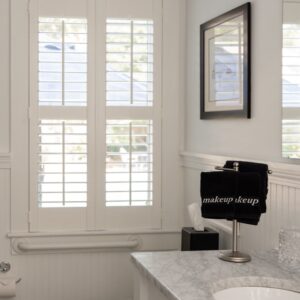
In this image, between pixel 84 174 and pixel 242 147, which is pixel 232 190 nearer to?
pixel 242 147

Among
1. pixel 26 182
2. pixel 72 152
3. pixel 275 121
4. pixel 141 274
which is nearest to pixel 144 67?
pixel 72 152

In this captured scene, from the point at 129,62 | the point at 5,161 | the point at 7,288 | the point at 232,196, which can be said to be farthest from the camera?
the point at 129,62

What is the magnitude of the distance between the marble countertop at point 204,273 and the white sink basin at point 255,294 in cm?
2

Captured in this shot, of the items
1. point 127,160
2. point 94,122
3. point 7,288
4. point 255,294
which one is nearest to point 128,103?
point 94,122

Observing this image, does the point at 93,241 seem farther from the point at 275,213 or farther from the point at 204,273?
the point at 204,273

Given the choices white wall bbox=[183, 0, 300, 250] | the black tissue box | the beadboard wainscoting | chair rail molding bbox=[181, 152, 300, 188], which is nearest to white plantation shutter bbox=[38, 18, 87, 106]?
white wall bbox=[183, 0, 300, 250]

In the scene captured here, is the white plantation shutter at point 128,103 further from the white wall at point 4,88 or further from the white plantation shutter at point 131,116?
the white wall at point 4,88

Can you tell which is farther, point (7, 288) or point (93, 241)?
point (93, 241)

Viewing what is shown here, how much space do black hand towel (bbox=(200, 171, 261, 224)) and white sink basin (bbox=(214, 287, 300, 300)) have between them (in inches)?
13.1

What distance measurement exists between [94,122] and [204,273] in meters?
1.59

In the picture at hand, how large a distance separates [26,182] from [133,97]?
0.79 metres

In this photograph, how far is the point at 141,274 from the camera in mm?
2354

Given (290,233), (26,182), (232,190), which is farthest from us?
(26,182)

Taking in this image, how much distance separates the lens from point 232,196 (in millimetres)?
2350
